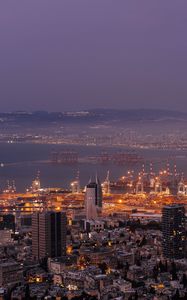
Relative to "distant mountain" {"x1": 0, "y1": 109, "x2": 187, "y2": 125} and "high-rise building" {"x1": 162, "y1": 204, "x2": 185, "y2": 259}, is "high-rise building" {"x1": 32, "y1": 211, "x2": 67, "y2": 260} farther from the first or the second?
"distant mountain" {"x1": 0, "y1": 109, "x2": 187, "y2": 125}

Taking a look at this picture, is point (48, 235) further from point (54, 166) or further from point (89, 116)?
point (89, 116)

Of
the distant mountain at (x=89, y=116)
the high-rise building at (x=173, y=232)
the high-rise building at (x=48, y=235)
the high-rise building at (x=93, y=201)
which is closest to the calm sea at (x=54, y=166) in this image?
the distant mountain at (x=89, y=116)

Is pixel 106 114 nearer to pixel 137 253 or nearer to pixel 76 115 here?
pixel 76 115

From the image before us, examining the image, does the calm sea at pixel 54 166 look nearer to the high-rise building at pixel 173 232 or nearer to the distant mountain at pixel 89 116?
the distant mountain at pixel 89 116

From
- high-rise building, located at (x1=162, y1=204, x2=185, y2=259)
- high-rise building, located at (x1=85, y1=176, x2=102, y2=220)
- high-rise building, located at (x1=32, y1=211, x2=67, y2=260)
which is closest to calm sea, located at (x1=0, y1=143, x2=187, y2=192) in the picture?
high-rise building, located at (x1=85, y1=176, x2=102, y2=220)

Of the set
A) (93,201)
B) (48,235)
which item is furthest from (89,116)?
(48,235)

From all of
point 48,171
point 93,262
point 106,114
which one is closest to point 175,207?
point 93,262
